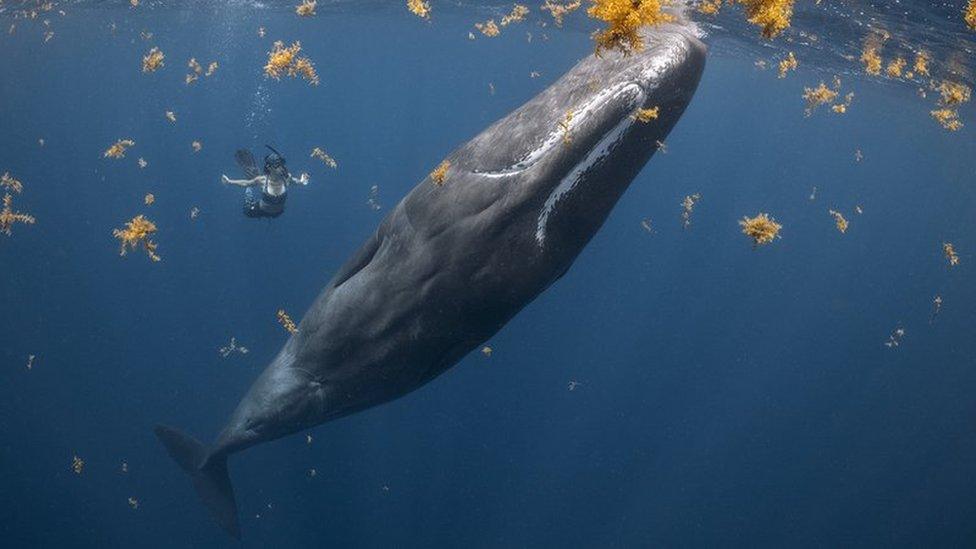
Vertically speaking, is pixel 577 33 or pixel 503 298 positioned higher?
pixel 503 298

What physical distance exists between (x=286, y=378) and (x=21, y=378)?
2738 centimetres

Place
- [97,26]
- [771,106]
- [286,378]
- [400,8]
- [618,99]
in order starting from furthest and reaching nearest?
[771,106], [97,26], [400,8], [286,378], [618,99]

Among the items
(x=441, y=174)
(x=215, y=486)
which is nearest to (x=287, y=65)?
(x=441, y=174)

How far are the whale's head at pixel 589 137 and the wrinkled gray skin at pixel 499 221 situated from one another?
10 millimetres

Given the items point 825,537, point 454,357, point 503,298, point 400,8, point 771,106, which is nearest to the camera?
point 503,298

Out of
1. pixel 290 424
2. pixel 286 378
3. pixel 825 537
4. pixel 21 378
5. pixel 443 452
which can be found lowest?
pixel 825 537

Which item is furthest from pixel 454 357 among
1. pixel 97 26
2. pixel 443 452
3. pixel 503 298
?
pixel 97 26

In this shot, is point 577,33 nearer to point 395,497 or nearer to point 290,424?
point 395,497

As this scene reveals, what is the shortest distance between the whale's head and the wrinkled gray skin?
10 mm

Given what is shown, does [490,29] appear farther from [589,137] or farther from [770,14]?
[589,137]

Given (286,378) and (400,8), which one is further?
(400,8)

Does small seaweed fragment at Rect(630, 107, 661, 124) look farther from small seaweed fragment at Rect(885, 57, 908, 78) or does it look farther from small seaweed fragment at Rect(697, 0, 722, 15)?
small seaweed fragment at Rect(885, 57, 908, 78)

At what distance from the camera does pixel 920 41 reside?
784 inches

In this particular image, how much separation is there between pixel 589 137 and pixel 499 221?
992mm
